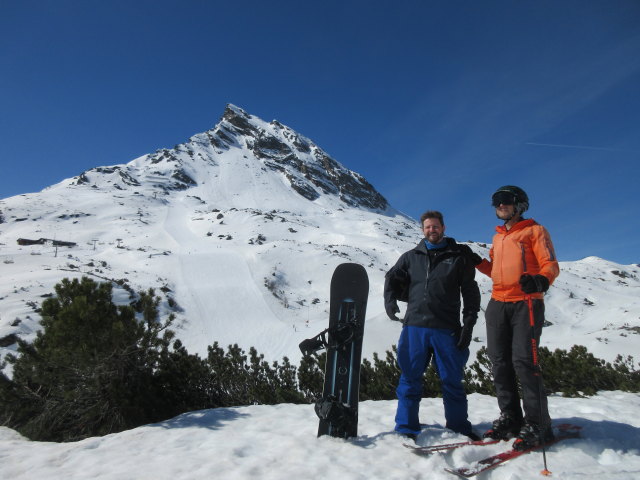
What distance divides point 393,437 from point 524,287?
2054mm

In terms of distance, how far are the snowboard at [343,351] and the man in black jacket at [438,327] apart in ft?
1.50

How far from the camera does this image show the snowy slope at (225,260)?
63.3ft

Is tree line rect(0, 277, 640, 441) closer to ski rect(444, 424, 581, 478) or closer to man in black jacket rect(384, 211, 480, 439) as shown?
ski rect(444, 424, 581, 478)

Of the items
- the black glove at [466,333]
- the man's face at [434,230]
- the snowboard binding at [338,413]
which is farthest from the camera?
the man's face at [434,230]

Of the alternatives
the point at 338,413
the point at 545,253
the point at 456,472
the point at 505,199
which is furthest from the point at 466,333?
the point at 338,413

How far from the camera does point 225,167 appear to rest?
116 meters

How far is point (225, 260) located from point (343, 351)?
33.4m

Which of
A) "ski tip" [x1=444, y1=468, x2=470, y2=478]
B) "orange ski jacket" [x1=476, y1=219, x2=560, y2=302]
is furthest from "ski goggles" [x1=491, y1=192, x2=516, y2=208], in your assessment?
"ski tip" [x1=444, y1=468, x2=470, y2=478]

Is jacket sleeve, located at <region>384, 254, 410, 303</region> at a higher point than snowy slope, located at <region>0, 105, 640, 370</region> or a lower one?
lower

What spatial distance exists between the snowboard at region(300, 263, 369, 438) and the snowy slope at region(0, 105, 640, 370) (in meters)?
12.5

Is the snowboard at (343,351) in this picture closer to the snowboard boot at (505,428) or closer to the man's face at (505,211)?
the snowboard boot at (505,428)

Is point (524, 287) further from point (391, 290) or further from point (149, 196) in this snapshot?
point (149, 196)

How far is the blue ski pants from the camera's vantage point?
356 centimetres

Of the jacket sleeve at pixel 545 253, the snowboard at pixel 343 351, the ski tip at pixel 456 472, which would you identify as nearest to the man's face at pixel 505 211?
the jacket sleeve at pixel 545 253
